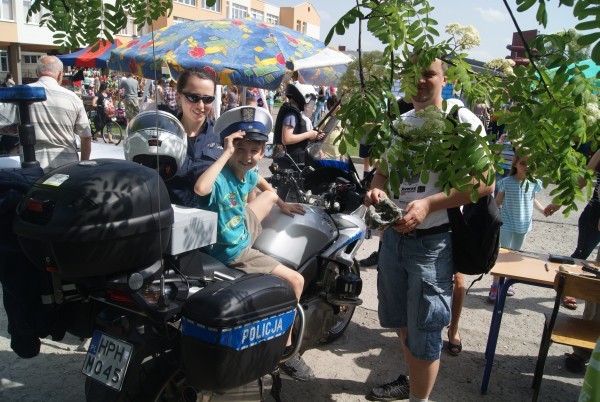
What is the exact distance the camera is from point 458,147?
160 centimetres

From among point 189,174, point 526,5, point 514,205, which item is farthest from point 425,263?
point 514,205

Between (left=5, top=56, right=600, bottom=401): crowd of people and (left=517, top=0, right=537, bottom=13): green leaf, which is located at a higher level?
(left=517, top=0, right=537, bottom=13): green leaf

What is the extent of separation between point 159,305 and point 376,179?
145 centimetres

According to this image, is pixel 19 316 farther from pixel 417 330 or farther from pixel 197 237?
pixel 417 330

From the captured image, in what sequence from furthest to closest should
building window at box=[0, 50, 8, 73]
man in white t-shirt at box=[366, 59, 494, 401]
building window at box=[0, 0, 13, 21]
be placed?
building window at box=[0, 50, 8, 73] < building window at box=[0, 0, 13, 21] < man in white t-shirt at box=[366, 59, 494, 401]

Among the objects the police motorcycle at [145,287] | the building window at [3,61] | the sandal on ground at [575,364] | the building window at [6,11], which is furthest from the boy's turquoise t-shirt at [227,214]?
the building window at [3,61]

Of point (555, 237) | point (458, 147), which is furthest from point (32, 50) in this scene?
point (458, 147)

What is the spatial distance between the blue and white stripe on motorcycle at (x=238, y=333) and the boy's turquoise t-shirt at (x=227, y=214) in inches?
28.1

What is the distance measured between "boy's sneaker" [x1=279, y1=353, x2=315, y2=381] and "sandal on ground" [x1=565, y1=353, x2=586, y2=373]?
192cm

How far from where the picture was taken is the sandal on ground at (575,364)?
3545 millimetres

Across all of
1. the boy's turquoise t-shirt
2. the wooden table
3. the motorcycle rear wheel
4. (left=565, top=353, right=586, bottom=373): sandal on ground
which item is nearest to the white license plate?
the boy's turquoise t-shirt

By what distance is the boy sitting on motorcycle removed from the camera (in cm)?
257

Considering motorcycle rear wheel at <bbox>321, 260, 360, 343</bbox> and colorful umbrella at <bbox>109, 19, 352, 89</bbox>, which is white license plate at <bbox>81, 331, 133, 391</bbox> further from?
colorful umbrella at <bbox>109, 19, 352, 89</bbox>

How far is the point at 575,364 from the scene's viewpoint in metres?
3.56
